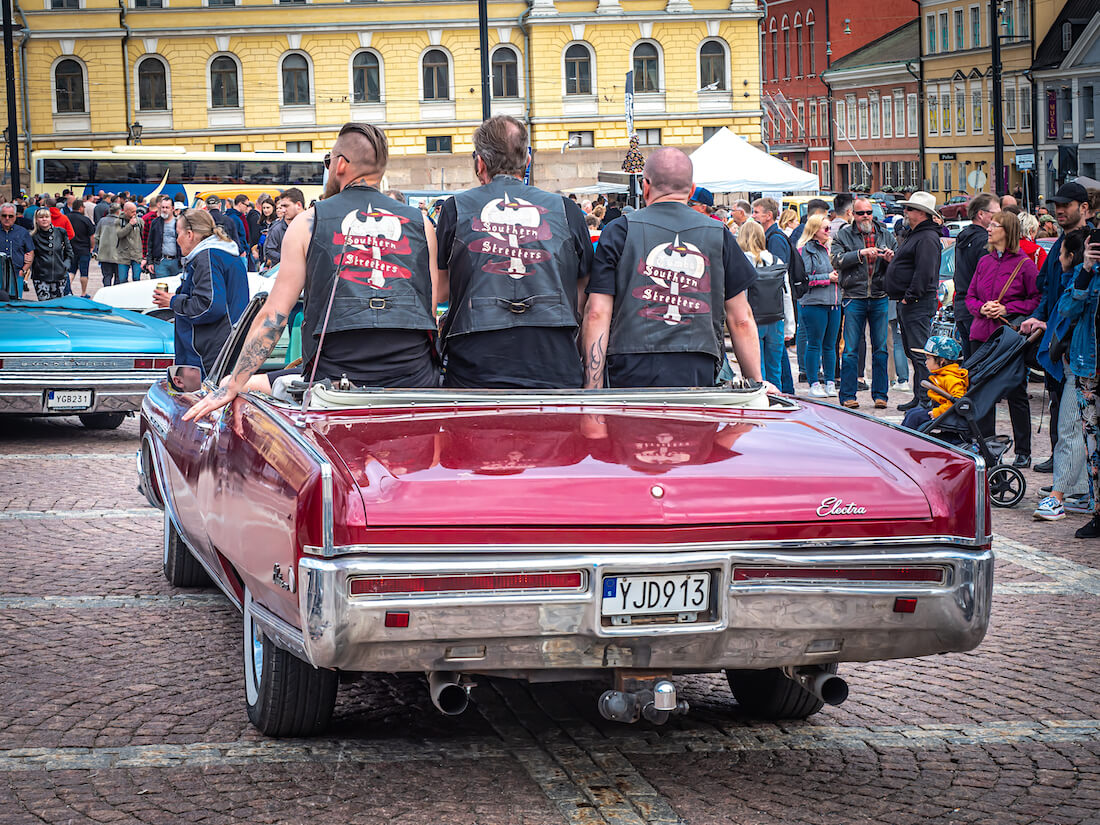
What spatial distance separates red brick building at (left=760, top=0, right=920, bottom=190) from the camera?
314ft

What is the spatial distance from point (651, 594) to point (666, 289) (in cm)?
219

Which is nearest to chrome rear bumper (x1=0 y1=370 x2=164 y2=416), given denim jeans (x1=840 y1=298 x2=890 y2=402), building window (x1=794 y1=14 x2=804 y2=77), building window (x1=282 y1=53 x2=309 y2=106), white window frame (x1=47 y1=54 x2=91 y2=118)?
denim jeans (x1=840 y1=298 x2=890 y2=402)

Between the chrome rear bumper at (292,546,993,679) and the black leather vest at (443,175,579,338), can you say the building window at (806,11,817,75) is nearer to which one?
the black leather vest at (443,175,579,338)

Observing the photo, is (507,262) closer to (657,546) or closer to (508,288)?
(508,288)

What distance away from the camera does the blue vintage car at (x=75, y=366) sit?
12500mm

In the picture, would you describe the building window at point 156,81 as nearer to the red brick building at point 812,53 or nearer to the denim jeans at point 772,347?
the red brick building at point 812,53

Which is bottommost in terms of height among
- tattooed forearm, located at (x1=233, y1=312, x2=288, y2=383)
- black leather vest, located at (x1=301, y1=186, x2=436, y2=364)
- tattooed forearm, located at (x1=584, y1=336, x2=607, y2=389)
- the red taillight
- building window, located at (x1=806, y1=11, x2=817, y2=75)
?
the red taillight

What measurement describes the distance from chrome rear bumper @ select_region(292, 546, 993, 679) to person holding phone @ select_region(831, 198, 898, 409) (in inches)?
410

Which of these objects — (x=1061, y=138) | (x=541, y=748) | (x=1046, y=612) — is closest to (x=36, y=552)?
(x=541, y=748)

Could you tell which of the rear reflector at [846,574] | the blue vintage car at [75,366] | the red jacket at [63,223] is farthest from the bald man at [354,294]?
the red jacket at [63,223]

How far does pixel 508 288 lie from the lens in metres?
5.87

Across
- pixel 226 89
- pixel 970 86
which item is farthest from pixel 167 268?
pixel 970 86

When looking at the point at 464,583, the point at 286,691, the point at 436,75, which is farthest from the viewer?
the point at 436,75

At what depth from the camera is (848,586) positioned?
4.39 meters
